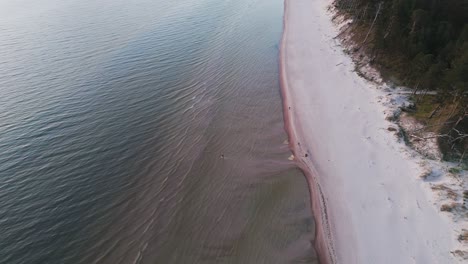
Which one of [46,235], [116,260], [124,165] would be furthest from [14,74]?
[116,260]

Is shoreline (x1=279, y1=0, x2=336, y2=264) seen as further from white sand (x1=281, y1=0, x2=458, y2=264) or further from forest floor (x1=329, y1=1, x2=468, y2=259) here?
forest floor (x1=329, y1=1, x2=468, y2=259)

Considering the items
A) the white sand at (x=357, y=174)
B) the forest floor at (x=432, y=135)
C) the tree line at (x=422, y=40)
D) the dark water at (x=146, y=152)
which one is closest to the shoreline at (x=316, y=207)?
the white sand at (x=357, y=174)

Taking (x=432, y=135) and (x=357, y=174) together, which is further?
(x=432, y=135)

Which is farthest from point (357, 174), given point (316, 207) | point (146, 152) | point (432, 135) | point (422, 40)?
point (422, 40)

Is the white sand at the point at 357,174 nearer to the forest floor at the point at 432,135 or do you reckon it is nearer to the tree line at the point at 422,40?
the forest floor at the point at 432,135

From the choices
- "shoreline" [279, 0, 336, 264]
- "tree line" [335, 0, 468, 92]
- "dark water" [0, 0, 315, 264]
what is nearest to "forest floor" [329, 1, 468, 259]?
"tree line" [335, 0, 468, 92]

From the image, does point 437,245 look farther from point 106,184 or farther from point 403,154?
point 106,184

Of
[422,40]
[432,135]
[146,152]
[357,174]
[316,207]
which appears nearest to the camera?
[316,207]

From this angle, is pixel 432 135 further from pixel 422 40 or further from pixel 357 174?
pixel 422 40
